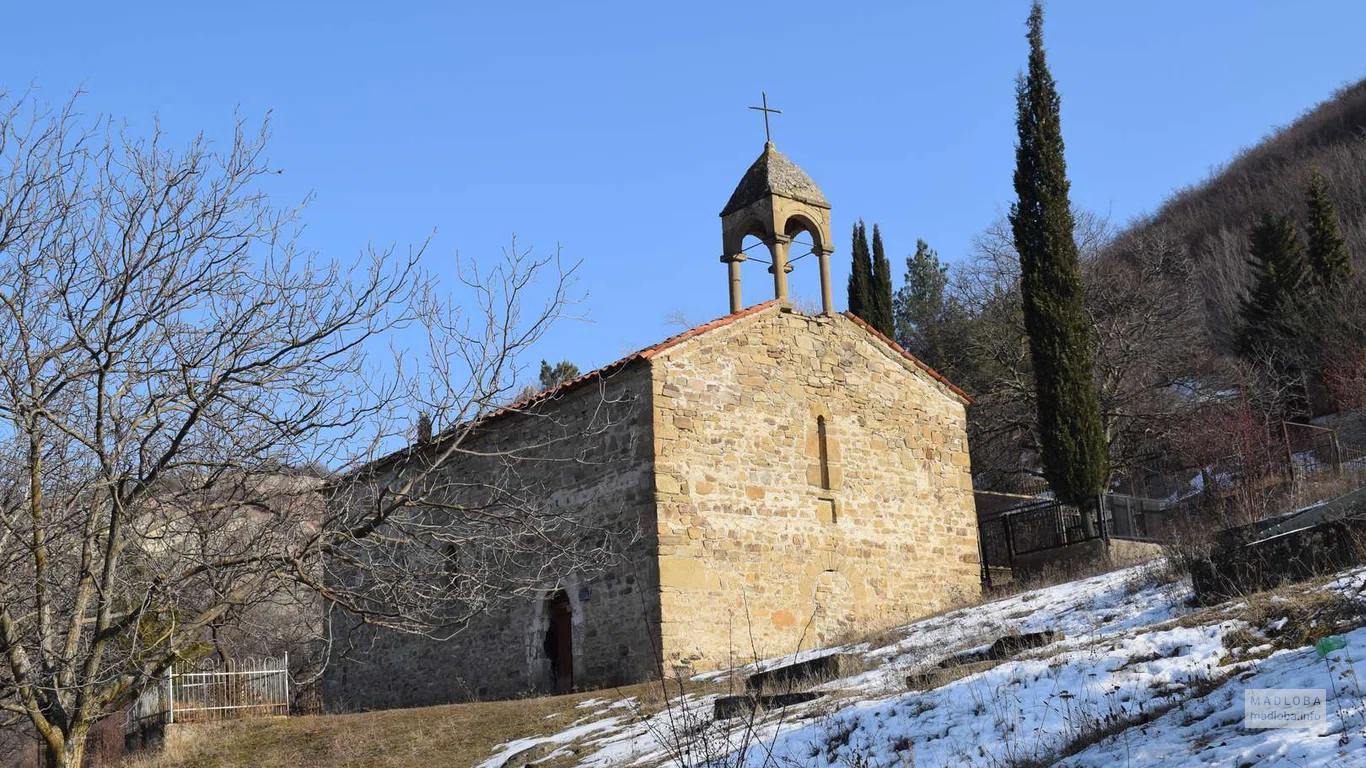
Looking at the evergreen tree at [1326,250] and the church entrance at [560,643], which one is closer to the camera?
the church entrance at [560,643]

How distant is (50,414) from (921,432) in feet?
45.2

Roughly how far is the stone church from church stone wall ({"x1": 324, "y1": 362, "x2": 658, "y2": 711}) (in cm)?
3

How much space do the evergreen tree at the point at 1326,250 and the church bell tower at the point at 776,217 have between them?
1971 centimetres

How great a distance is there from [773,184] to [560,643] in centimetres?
751

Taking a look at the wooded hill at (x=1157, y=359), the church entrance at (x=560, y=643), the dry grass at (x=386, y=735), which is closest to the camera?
the dry grass at (x=386, y=735)

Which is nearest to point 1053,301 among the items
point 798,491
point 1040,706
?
point 798,491

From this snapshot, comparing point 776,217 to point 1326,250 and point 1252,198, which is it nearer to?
point 1326,250

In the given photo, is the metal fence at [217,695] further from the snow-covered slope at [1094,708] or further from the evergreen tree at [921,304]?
the evergreen tree at [921,304]

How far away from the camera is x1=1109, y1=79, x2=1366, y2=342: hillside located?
4459 cm

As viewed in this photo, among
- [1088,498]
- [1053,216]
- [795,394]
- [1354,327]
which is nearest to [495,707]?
[795,394]

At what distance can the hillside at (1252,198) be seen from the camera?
146 ft

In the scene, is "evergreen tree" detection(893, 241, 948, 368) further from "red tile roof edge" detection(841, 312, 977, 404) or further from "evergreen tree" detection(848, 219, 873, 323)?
"red tile roof edge" detection(841, 312, 977, 404)

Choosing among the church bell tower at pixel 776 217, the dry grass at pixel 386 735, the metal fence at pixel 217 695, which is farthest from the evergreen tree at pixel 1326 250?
the metal fence at pixel 217 695

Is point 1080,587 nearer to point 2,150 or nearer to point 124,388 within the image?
point 124,388
